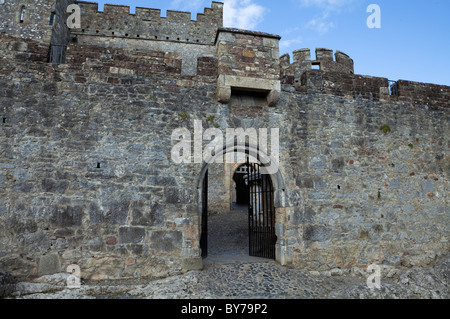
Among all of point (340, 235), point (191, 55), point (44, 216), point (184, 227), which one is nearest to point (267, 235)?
point (340, 235)

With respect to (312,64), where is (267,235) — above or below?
below

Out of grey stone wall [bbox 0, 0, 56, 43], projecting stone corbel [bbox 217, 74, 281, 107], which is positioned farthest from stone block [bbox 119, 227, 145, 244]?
grey stone wall [bbox 0, 0, 56, 43]

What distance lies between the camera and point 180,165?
5082 mm

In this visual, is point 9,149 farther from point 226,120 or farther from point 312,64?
point 312,64

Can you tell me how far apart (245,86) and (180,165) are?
182 cm

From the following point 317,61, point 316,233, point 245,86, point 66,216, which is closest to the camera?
point 66,216

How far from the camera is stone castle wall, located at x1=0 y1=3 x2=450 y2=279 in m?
4.63

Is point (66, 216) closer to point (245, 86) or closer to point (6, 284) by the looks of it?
point (6, 284)

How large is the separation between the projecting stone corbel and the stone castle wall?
0.11ft

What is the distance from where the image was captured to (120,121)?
5055 millimetres

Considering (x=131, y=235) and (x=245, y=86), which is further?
(x=245, y=86)

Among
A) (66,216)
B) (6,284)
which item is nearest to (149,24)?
(66,216)

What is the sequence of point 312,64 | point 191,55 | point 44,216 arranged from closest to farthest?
point 44,216 → point 312,64 → point 191,55

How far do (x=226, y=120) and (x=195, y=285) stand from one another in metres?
2.81
